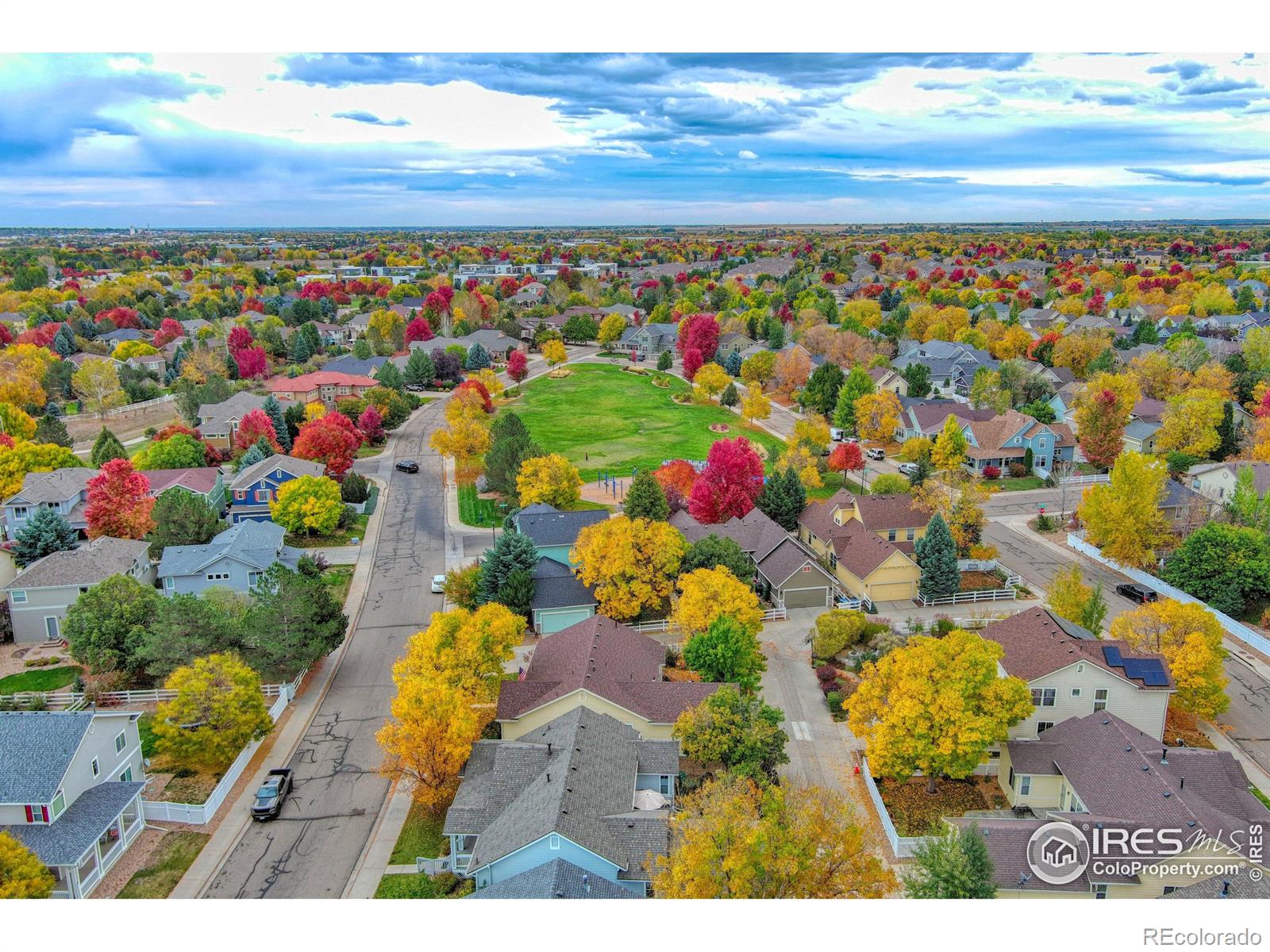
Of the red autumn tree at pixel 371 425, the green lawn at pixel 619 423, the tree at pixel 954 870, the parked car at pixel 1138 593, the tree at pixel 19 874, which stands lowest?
the parked car at pixel 1138 593

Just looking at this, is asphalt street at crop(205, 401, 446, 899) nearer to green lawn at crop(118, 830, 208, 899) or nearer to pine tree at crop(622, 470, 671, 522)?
green lawn at crop(118, 830, 208, 899)

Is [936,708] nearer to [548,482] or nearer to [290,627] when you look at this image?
[290,627]

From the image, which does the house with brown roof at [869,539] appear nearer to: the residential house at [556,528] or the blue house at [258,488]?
the residential house at [556,528]

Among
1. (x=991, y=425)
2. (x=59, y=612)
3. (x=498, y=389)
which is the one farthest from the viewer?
(x=498, y=389)

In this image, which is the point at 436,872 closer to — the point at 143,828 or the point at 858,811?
the point at 143,828

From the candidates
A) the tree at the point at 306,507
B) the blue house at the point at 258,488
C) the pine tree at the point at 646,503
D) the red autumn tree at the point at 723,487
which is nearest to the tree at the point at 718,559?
the pine tree at the point at 646,503

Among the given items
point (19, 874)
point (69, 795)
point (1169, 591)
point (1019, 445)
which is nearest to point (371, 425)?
point (69, 795)

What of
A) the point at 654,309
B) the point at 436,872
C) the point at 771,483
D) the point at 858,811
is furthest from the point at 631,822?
the point at 654,309
